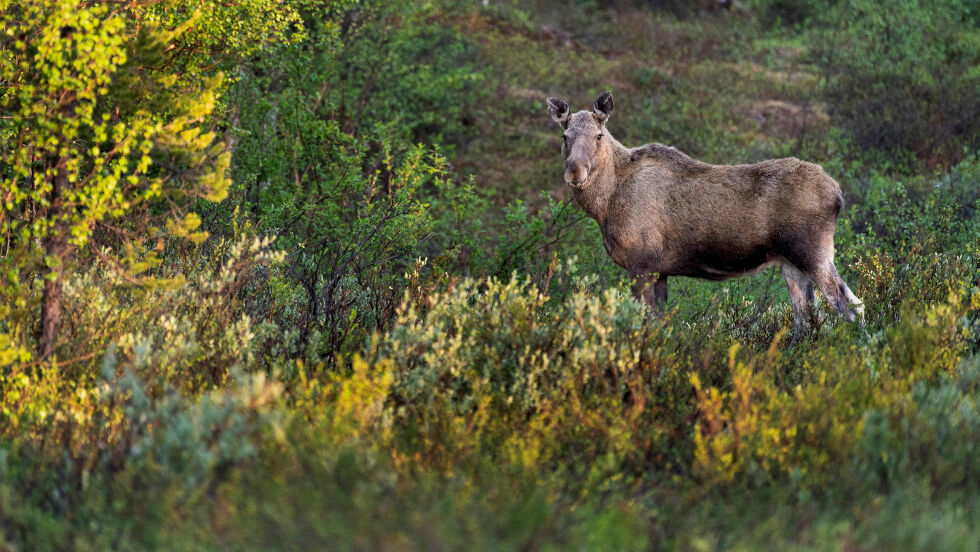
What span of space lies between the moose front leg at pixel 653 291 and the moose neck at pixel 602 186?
2.82ft

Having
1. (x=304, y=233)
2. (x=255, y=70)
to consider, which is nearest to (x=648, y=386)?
(x=304, y=233)

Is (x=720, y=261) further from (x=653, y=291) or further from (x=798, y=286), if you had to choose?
(x=798, y=286)

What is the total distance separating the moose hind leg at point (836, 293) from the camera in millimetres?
7703

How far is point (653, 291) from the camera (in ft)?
27.1

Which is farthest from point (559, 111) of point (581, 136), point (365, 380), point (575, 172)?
point (365, 380)

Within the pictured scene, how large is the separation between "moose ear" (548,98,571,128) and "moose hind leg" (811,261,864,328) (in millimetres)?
2923

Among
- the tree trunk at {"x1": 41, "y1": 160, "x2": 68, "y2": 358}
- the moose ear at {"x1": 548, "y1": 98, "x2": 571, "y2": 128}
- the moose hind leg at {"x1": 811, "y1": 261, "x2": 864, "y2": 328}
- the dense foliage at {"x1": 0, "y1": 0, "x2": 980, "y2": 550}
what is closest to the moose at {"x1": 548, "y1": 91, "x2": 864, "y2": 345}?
Result: the moose hind leg at {"x1": 811, "y1": 261, "x2": 864, "y2": 328}

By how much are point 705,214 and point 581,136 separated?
4.68ft

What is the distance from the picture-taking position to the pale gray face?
26.6ft

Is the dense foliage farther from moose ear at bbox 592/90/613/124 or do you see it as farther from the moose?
moose ear at bbox 592/90/613/124

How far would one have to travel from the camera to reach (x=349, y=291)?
7.98 metres

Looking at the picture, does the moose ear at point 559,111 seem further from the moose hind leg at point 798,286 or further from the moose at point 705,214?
the moose hind leg at point 798,286

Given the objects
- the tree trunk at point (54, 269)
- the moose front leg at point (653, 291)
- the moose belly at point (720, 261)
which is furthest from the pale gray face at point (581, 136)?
the tree trunk at point (54, 269)

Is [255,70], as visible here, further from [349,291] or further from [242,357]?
[242,357]
